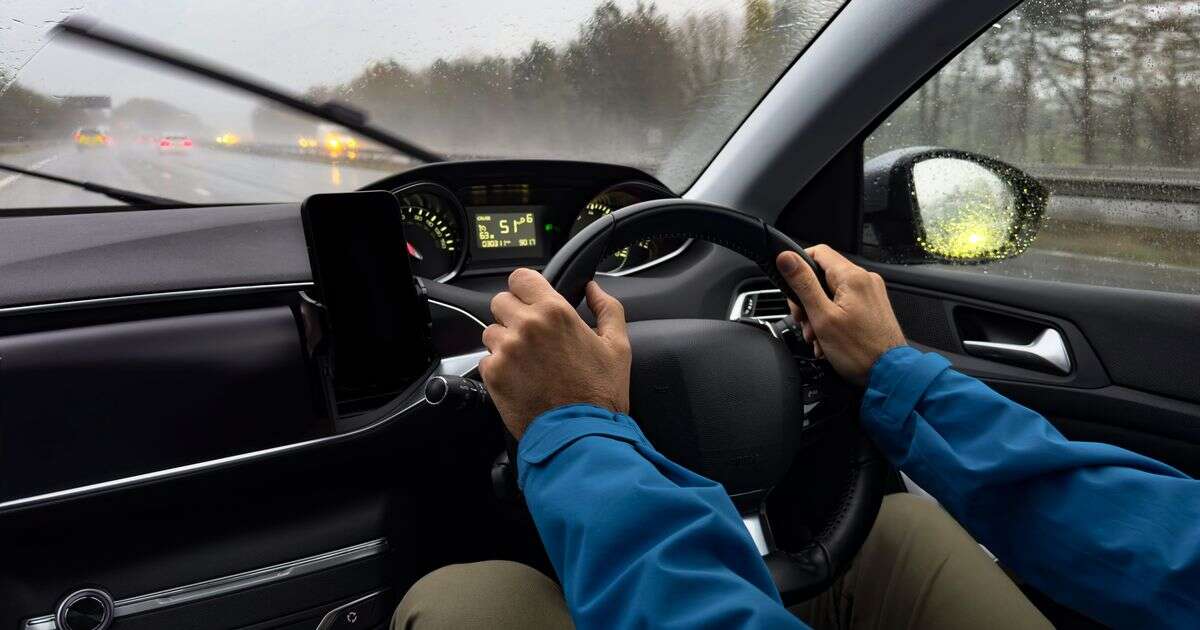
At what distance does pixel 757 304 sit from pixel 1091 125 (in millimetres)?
934

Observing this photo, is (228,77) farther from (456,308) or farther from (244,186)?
(456,308)

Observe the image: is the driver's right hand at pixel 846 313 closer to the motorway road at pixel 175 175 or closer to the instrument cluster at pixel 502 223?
the instrument cluster at pixel 502 223

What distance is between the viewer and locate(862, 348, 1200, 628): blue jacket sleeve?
3.28ft

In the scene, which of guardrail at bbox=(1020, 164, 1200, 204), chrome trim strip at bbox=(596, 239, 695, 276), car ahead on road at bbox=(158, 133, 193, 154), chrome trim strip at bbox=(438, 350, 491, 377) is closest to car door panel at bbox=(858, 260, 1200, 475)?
guardrail at bbox=(1020, 164, 1200, 204)

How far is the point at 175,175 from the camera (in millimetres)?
1852

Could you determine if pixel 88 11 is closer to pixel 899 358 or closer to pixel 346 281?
pixel 346 281

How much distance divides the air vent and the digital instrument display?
63cm

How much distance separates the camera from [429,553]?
1876 mm

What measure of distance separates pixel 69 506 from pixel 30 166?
74cm

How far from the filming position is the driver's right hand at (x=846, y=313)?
4.04 feet

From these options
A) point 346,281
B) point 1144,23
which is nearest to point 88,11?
point 346,281

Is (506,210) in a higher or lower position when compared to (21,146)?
lower

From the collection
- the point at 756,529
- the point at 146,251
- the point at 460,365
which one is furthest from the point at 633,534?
the point at 146,251

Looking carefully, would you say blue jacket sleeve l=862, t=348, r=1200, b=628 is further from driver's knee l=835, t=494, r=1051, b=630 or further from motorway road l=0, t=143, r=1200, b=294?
motorway road l=0, t=143, r=1200, b=294
